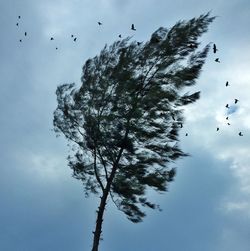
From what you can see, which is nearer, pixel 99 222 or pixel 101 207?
pixel 99 222

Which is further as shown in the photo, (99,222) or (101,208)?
(101,208)

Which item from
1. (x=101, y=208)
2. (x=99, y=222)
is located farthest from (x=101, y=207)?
(x=99, y=222)

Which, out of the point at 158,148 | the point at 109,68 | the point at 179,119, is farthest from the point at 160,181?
the point at 109,68

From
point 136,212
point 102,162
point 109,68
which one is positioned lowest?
point 136,212

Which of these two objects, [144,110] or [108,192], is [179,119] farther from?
[108,192]

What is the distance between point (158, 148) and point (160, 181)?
5.03 ft

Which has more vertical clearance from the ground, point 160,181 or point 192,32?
point 192,32

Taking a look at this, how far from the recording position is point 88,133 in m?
23.6

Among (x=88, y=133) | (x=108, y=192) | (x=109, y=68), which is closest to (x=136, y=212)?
(x=108, y=192)

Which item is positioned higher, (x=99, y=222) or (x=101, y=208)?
(x=101, y=208)

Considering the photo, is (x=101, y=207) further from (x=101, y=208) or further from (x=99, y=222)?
(x=99, y=222)

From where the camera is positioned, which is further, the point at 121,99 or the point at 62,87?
the point at 62,87

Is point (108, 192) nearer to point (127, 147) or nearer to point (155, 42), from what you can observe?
point (127, 147)

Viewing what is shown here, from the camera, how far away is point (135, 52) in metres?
23.8
